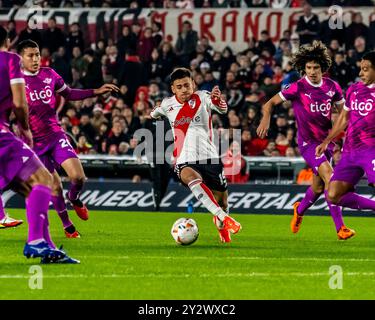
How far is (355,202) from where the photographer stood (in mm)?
13680

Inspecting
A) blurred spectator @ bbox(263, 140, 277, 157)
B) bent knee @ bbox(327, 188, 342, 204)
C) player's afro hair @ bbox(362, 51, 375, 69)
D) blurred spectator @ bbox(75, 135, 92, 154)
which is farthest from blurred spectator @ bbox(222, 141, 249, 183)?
player's afro hair @ bbox(362, 51, 375, 69)

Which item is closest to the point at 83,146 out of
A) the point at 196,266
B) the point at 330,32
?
the point at 330,32

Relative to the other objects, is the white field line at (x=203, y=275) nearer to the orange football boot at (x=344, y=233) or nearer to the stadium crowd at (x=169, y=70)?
the orange football boot at (x=344, y=233)

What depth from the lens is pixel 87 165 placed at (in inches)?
887

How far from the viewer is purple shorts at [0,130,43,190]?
404 inches

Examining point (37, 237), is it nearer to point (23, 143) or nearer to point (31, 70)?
point (23, 143)

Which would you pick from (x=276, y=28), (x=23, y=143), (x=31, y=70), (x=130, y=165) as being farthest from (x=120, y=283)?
(x=276, y=28)

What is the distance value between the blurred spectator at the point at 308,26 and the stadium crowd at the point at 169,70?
0.07 ft

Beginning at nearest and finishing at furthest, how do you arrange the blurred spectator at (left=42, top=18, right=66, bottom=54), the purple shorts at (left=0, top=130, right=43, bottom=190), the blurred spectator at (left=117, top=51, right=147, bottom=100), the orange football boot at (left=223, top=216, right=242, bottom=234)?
the purple shorts at (left=0, top=130, right=43, bottom=190)
the orange football boot at (left=223, top=216, right=242, bottom=234)
the blurred spectator at (left=117, top=51, right=147, bottom=100)
the blurred spectator at (left=42, top=18, right=66, bottom=54)

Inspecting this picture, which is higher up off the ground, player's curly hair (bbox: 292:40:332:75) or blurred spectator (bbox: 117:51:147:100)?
→ player's curly hair (bbox: 292:40:332:75)

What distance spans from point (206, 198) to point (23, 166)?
3.57 m

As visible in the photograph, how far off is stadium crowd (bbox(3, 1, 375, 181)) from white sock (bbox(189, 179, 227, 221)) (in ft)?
27.7

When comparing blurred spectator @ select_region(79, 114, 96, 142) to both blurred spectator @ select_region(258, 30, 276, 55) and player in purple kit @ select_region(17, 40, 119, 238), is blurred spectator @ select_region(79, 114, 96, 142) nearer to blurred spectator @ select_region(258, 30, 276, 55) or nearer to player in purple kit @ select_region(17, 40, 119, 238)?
blurred spectator @ select_region(258, 30, 276, 55)
